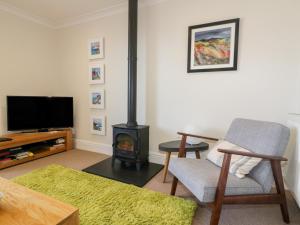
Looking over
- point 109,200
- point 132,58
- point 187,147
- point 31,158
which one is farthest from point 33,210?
point 31,158

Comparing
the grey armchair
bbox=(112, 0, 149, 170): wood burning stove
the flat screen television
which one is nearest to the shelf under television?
the flat screen television

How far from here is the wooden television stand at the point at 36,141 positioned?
271 centimetres

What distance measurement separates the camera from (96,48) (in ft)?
11.0

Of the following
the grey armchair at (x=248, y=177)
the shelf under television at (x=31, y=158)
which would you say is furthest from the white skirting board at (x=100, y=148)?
the grey armchair at (x=248, y=177)

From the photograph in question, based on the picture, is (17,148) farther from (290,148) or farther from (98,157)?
(290,148)

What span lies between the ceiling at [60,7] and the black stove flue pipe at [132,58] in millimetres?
461

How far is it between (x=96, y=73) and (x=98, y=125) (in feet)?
3.13

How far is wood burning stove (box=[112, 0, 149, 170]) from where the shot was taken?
2623 millimetres

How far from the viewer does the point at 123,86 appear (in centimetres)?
317

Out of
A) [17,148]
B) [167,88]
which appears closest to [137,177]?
[167,88]

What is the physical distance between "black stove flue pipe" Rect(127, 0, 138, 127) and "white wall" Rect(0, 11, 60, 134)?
2.07m

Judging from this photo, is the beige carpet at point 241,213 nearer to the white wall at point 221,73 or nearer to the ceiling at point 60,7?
the white wall at point 221,73

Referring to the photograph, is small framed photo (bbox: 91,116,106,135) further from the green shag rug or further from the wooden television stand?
the green shag rug

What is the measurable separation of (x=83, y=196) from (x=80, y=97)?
220 centimetres
